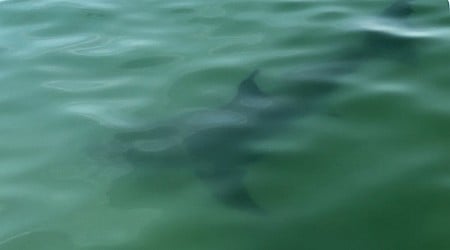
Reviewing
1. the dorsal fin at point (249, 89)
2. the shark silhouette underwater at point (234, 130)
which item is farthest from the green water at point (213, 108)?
the dorsal fin at point (249, 89)

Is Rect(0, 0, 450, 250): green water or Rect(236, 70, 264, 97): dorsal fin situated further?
Rect(236, 70, 264, 97): dorsal fin

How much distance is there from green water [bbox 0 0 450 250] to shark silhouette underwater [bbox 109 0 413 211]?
8cm

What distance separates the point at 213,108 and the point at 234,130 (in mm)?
518

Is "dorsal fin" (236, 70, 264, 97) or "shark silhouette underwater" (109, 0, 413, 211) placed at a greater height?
"dorsal fin" (236, 70, 264, 97)

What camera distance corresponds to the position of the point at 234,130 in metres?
6.35

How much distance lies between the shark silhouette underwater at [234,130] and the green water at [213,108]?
0.08 metres

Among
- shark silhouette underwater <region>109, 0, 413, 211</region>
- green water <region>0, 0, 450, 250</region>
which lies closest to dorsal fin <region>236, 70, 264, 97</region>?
shark silhouette underwater <region>109, 0, 413, 211</region>

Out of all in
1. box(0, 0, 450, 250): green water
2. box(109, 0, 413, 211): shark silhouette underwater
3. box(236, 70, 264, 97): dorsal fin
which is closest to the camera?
box(0, 0, 450, 250): green water

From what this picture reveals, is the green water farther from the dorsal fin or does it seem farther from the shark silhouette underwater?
the dorsal fin

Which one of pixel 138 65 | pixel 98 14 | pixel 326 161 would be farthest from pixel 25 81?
pixel 326 161

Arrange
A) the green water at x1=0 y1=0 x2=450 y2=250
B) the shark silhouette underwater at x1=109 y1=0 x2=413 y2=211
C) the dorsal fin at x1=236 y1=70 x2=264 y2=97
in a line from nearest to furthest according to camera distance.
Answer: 1. the green water at x1=0 y1=0 x2=450 y2=250
2. the shark silhouette underwater at x1=109 y1=0 x2=413 y2=211
3. the dorsal fin at x1=236 y1=70 x2=264 y2=97

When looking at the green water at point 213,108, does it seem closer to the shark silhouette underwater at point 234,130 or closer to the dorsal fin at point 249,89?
the shark silhouette underwater at point 234,130

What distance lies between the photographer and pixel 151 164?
19.7 feet

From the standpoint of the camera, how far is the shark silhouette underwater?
18.9ft
